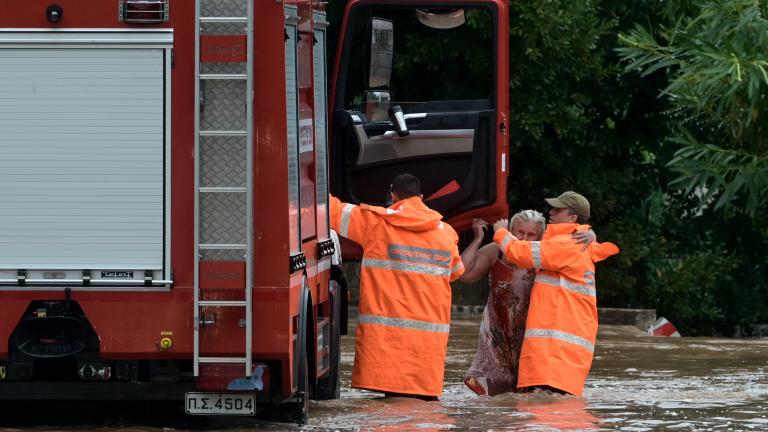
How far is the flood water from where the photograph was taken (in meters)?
9.64

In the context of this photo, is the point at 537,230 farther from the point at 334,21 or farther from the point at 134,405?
the point at 334,21

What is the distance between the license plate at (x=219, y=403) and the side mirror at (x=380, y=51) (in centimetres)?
336

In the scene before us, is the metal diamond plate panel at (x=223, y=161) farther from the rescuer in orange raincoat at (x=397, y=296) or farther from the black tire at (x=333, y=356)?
the rescuer in orange raincoat at (x=397, y=296)

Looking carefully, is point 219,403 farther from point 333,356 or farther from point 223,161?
point 333,356

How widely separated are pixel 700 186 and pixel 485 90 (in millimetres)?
2922

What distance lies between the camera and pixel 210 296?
27.8 ft

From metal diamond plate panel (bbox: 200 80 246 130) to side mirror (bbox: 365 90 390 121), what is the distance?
429 centimetres

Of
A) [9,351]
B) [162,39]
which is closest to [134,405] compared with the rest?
[9,351]

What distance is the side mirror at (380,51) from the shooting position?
11.4 meters

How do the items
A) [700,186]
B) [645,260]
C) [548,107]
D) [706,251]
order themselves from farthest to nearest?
[706,251], [645,260], [548,107], [700,186]

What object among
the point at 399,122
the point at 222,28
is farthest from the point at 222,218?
the point at 399,122

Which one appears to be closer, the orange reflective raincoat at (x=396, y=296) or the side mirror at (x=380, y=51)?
the orange reflective raincoat at (x=396, y=296)

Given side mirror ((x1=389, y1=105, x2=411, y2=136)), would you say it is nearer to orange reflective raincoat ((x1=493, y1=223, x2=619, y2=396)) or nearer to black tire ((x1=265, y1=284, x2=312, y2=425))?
orange reflective raincoat ((x1=493, y1=223, x2=619, y2=396))

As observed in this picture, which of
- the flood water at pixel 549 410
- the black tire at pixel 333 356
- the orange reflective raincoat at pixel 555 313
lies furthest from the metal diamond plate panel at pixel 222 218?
the orange reflective raincoat at pixel 555 313
